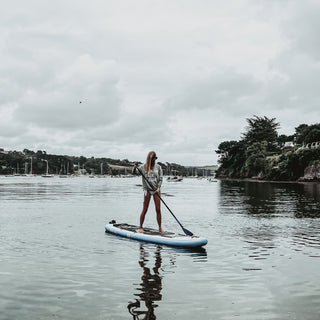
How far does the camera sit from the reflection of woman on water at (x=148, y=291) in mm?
6449

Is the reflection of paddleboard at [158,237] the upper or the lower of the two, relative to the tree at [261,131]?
lower

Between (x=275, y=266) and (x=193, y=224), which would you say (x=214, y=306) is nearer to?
(x=275, y=266)

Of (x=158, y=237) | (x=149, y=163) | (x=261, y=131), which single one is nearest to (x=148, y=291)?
(x=158, y=237)

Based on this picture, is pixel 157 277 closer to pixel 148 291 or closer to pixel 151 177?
pixel 148 291

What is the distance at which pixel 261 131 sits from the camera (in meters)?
159

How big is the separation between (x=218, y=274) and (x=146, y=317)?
127 inches

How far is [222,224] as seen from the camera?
747 inches

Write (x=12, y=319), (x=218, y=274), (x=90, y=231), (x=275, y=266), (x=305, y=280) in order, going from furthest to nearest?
(x=90, y=231), (x=275, y=266), (x=218, y=274), (x=305, y=280), (x=12, y=319)

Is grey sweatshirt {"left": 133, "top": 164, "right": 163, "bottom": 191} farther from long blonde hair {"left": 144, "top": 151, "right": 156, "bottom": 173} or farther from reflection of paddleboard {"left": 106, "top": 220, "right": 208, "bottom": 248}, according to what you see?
reflection of paddleboard {"left": 106, "top": 220, "right": 208, "bottom": 248}

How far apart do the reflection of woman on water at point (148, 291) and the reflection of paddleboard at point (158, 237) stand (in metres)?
1.85

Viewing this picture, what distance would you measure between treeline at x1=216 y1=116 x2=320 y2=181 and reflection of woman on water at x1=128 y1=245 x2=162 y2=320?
265 feet

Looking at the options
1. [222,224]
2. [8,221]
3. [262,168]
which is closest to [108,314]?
[222,224]

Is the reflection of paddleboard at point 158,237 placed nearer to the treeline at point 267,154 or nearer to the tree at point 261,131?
the treeline at point 267,154

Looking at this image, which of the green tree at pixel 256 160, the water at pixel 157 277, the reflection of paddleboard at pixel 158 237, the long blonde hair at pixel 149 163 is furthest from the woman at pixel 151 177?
the green tree at pixel 256 160
